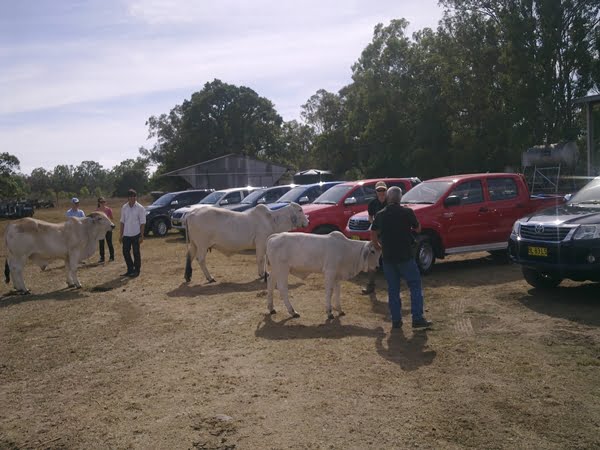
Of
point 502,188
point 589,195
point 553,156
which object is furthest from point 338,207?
point 553,156

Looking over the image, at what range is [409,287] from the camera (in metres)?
7.92

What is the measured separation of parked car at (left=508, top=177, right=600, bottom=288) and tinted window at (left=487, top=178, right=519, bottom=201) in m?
2.53

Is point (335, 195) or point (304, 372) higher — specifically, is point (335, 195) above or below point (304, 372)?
above

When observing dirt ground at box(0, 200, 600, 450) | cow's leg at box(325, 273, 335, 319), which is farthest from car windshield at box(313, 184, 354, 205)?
cow's leg at box(325, 273, 335, 319)

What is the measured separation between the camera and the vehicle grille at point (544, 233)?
29.3 ft

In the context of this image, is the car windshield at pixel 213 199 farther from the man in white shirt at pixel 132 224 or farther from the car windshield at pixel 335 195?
the man in white shirt at pixel 132 224

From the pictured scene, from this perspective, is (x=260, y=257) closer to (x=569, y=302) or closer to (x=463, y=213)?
(x=463, y=213)

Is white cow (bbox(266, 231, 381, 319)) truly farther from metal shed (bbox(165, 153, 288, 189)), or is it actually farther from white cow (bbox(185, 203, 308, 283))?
metal shed (bbox(165, 153, 288, 189))

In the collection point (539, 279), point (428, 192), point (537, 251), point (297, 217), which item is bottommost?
point (539, 279)

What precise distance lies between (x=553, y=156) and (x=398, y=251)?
2152 cm

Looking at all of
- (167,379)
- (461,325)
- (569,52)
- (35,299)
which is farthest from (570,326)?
(569,52)

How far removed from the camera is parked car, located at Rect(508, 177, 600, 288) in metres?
8.63

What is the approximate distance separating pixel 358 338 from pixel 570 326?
290cm

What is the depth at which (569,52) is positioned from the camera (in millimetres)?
28719
